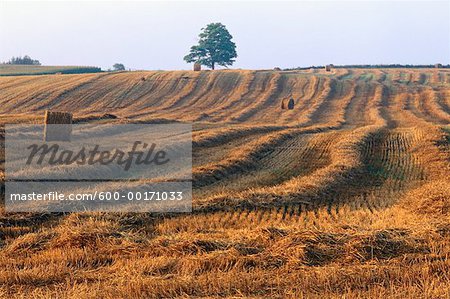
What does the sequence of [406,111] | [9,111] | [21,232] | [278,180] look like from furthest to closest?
[406,111]
[9,111]
[278,180]
[21,232]

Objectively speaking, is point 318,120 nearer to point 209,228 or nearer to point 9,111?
point 9,111

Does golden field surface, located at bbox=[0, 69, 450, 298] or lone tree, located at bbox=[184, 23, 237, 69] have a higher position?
lone tree, located at bbox=[184, 23, 237, 69]

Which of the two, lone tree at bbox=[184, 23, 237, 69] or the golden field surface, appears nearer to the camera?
the golden field surface

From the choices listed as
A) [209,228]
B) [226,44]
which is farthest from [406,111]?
[226,44]

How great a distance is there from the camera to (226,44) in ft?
297

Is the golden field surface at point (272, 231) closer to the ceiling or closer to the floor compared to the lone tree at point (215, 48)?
closer to the floor

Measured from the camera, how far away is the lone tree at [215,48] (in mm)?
90438

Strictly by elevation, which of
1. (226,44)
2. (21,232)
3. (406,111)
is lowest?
(21,232)

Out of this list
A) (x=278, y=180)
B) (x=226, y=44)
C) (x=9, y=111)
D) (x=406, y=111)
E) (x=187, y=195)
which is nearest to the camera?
(x=187, y=195)

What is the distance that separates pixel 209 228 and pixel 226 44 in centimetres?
8171

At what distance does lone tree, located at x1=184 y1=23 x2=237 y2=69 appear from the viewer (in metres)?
90.4

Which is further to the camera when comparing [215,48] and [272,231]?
[215,48]

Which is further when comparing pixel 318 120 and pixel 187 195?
pixel 318 120

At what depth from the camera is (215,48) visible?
298 feet
